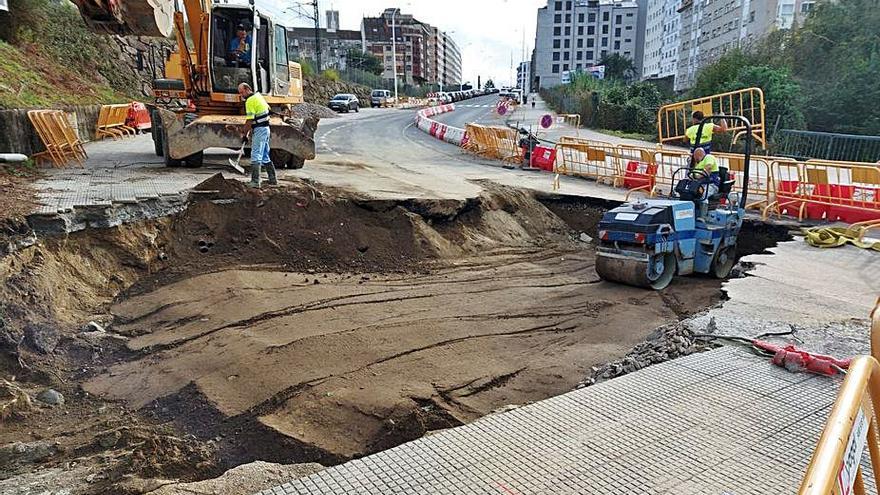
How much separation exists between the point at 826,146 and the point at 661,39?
89196mm

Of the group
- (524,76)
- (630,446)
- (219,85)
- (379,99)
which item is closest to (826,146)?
(219,85)

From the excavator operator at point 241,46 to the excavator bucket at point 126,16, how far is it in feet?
11.2

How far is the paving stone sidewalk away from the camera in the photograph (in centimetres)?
322

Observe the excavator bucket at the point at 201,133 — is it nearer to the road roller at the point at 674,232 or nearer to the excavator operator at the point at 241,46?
the excavator operator at the point at 241,46

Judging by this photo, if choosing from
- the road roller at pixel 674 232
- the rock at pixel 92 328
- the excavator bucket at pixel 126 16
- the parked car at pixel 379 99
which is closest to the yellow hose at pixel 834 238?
the road roller at pixel 674 232

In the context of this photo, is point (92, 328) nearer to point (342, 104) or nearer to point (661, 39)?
point (342, 104)

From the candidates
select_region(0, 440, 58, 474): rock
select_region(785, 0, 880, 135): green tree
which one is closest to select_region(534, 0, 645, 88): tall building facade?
select_region(785, 0, 880, 135): green tree

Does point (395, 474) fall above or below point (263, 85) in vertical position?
below

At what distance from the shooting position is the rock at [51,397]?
5.31 meters

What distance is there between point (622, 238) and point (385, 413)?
15.5 ft

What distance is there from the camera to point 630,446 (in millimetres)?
3590

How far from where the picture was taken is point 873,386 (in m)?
Answer: 2.04

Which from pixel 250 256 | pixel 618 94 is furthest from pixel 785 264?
pixel 618 94

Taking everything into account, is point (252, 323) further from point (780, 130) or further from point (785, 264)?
point (780, 130)
